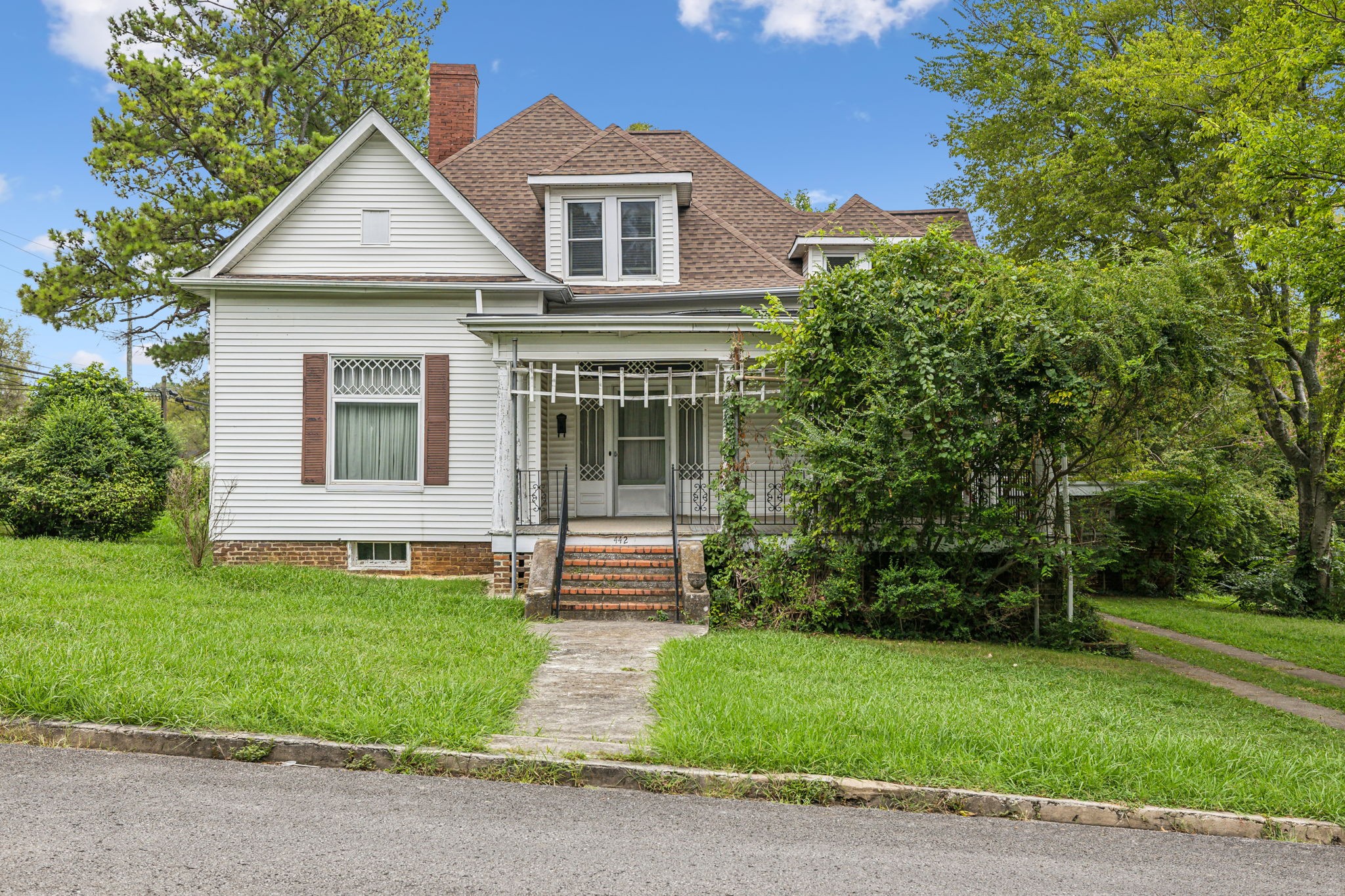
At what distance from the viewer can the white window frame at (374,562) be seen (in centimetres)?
1334

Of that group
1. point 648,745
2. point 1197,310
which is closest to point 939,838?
point 648,745

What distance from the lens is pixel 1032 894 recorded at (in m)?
3.86

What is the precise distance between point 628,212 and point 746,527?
5856 mm

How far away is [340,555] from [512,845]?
999 cm

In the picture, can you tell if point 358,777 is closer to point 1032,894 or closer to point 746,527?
point 1032,894

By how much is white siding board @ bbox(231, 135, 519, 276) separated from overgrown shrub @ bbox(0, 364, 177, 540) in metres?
4.72

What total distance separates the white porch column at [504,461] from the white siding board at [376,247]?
247 cm

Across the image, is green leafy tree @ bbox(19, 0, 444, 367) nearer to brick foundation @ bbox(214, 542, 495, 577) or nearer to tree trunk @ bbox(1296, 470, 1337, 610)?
brick foundation @ bbox(214, 542, 495, 577)

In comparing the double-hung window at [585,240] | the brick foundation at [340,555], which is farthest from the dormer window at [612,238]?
the brick foundation at [340,555]

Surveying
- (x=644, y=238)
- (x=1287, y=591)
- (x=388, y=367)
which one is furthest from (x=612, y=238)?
(x=1287, y=591)

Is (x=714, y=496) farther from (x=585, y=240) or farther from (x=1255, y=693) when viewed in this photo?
(x=1255, y=693)

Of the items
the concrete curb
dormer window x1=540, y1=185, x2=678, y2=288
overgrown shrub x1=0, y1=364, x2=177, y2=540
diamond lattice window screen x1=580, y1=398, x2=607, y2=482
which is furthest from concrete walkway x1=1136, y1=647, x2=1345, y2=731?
overgrown shrub x1=0, y1=364, x2=177, y2=540

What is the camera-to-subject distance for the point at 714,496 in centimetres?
1411

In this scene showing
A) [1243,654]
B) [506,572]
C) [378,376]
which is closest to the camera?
[506,572]
